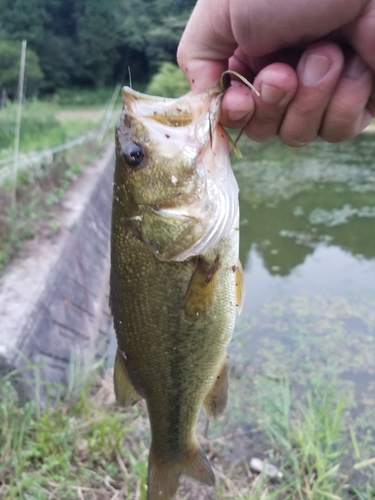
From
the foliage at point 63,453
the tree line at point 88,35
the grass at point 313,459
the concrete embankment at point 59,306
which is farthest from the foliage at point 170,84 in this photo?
the foliage at point 63,453

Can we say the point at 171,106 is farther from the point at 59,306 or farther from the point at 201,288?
the point at 59,306

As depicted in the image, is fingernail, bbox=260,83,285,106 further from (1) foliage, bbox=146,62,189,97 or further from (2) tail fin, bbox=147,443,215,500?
(1) foliage, bbox=146,62,189,97

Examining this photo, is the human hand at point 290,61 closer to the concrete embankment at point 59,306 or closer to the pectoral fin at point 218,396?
the pectoral fin at point 218,396

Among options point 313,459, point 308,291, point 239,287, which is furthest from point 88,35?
point 239,287

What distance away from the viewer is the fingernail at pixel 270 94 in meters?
1.38

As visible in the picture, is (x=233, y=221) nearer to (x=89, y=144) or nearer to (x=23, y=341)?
(x=23, y=341)

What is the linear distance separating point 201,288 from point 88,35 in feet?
136

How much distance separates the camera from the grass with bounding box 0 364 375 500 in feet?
7.50

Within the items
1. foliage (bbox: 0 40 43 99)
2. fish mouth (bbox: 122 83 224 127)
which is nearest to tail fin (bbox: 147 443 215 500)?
fish mouth (bbox: 122 83 224 127)

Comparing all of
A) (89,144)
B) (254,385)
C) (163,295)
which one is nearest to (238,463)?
(254,385)

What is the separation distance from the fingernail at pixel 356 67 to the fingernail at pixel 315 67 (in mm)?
123

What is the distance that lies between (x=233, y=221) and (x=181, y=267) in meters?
0.23

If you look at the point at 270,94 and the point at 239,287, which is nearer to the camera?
the point at 270,94

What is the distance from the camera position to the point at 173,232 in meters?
1.39
